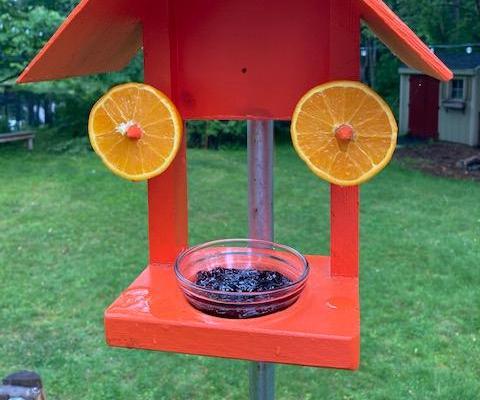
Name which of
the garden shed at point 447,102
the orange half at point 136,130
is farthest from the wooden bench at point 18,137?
the orange half at point 136,130

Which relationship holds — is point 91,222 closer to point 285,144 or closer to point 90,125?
point 90,125

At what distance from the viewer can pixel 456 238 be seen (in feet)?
20.2

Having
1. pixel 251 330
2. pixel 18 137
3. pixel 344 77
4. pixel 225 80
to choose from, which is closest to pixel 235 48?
pixel 225 80

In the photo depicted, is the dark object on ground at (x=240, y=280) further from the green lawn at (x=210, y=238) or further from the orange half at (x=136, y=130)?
the green lawn at (x=210, y=238)

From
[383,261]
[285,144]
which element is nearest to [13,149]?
[285,144]

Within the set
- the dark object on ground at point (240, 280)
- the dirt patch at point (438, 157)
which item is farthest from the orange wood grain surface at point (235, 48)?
the dirt patch at point (438, 157)

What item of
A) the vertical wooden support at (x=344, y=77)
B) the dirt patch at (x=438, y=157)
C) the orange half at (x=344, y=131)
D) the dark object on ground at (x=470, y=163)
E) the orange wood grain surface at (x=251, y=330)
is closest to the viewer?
the orange wood grain surface at (x=251, y=330)

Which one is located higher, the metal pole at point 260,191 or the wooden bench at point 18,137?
the metal pole at point 260,191

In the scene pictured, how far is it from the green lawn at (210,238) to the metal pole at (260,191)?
1894mm

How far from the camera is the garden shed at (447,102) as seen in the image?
36.3 feet

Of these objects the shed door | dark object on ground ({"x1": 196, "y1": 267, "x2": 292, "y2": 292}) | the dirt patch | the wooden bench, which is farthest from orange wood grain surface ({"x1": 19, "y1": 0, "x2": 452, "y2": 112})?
the shed door

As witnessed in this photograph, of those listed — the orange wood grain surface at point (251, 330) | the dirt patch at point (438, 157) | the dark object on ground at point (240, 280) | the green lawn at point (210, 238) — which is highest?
the dark object on ground at point (240, 280)

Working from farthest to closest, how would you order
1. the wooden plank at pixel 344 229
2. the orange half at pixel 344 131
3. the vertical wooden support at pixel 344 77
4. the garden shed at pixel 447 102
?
1. the garden shed at pixel 447 102
2. the wooden plank at pixel 344 229
3. the vertical wooden support at pixel 344 77
4. the orange half at pixel 344 131

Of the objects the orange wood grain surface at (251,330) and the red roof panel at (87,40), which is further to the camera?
the red roof panel at (87,40)
